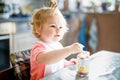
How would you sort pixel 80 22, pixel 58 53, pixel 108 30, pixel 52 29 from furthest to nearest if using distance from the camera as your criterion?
pixel 80 22 → pixel 108 30 → pixel 52 29 → pixel 58 53

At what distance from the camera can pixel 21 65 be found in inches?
52.2

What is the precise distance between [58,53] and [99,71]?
302mm

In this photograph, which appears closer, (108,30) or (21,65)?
(21,65)

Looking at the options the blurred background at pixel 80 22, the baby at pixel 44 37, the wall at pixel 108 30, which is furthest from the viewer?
the wall at pixel 108 30

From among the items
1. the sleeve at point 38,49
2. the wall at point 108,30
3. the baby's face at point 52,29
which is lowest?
the wall at point 108,30

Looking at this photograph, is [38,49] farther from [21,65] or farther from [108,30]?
[108,30]

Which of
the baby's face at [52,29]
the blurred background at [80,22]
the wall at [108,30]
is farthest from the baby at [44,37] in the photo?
the wall at [108,30]

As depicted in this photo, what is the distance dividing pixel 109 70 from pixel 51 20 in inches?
17.6

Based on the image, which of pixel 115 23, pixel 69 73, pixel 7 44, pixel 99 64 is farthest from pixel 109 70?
pixel 115 23

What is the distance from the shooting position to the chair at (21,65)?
1302mm

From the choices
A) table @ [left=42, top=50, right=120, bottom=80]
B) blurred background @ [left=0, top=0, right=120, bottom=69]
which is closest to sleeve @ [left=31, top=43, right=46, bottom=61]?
table @ [left=42, top=50, right=120, bottom=80]

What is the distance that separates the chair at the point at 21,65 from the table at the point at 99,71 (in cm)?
23

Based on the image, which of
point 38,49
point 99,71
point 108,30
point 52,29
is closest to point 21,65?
point 38,49

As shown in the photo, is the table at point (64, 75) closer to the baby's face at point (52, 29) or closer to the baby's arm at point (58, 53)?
the baby's arm at point (58, 53)
